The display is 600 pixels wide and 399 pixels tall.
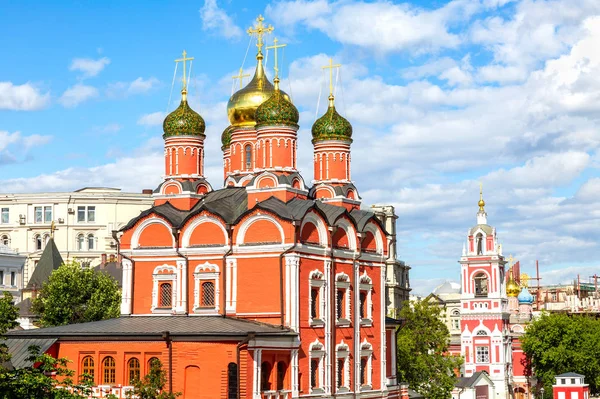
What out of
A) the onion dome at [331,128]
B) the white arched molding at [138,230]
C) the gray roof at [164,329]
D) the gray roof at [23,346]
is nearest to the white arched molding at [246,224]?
the gray roof at [164,329]

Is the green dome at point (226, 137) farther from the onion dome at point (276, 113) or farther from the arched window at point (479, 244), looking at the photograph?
the arched window at point (479, 244)

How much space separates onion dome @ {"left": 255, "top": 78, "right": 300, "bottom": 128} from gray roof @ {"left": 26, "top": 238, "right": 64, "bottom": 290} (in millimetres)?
28125

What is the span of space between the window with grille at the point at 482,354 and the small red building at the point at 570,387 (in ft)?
41.7

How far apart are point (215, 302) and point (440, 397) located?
17.0 metres

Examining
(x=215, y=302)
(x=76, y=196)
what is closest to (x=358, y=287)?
(x=215, y=302)

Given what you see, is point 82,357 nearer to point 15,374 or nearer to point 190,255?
point 190,255

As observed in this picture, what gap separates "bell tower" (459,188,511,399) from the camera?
72.4 meters

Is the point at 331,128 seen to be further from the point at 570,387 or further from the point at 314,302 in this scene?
the point at 570,387

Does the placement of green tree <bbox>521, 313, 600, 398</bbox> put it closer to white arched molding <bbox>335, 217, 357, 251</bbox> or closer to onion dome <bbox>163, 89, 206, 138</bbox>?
white arched molding <bbox>335, 217, 357, 251</bbox>

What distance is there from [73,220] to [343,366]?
50.5 meters

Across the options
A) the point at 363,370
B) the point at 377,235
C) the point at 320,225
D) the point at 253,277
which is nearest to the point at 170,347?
the point at 253,277

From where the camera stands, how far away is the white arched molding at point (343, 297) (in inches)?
1556

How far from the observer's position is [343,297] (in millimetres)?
40031

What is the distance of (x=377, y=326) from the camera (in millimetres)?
42469
